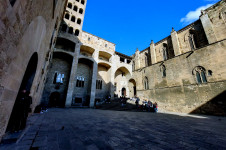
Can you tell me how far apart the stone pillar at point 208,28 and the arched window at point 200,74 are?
3.88 metres

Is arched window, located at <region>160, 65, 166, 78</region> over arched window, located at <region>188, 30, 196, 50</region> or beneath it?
beneath

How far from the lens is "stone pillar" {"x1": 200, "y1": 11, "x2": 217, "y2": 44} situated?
1207 centimetres

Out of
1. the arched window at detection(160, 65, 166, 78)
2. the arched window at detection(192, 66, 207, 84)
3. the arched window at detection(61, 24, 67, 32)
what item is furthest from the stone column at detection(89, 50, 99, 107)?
the arched window at detection(192, 66, 207, 84)

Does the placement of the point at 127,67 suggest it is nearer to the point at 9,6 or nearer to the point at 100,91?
the point at 100,91

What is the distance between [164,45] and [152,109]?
1413 cm

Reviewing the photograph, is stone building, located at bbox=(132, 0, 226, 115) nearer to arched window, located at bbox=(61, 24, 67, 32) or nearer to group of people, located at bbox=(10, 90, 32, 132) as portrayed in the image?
group of people, located at bbox=(10, 90, 32, 132)

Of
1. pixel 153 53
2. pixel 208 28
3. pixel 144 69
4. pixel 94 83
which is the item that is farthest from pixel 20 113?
pixel 153 53

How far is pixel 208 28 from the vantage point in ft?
41.4

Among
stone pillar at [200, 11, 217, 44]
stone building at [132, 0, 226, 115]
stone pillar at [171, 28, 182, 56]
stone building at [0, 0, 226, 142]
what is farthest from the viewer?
stone pillar at [171, 28, 182, 56]

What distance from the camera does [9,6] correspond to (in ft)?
5.26

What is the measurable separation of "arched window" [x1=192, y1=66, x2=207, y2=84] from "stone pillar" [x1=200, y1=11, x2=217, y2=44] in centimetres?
388

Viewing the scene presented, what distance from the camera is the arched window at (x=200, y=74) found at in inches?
484

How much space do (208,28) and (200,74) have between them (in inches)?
266

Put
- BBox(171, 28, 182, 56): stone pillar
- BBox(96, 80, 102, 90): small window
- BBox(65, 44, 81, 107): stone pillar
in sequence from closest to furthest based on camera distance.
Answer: BBox(65, 44, 81, 107): stone pillar
BBox(171, 28, 182, 56): stone pillar
BBox(96, 80, 102, 90): small window
